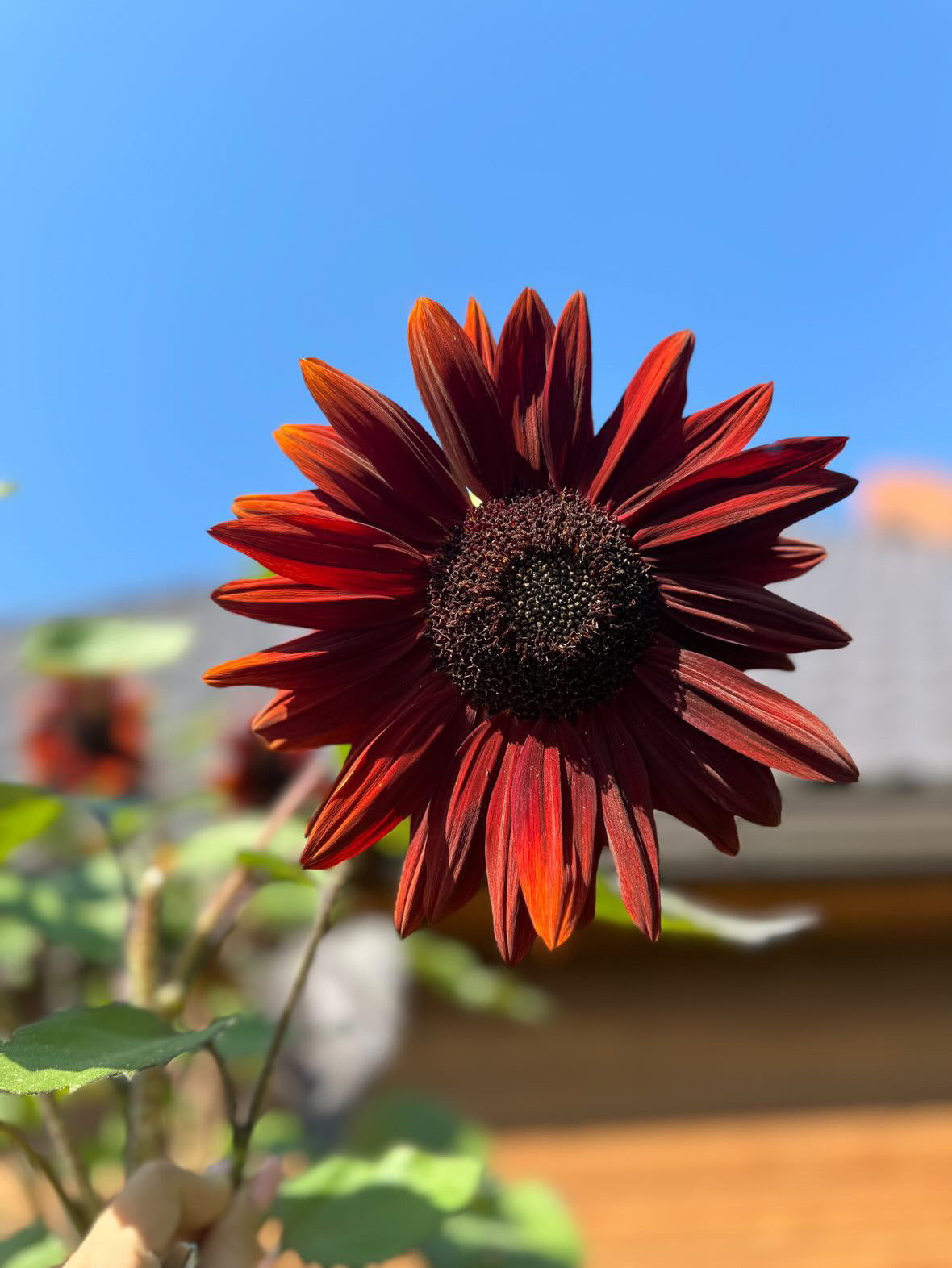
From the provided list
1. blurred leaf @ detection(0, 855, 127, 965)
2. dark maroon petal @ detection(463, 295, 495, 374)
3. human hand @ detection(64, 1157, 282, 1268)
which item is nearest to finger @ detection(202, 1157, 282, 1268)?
human hand @ detection(64, 1157, 282, 1268)

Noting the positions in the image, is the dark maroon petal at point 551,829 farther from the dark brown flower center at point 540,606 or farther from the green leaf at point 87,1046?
the green leaf at point 87,1046

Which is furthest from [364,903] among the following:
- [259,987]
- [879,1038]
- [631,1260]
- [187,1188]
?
[187,1188]

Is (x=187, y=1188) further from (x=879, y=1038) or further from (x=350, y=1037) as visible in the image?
(x=879, y=1038)

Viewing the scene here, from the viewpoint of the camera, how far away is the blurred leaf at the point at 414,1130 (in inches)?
45.9

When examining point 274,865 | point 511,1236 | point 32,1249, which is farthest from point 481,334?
point 511,1236

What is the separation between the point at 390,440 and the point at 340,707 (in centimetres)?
16

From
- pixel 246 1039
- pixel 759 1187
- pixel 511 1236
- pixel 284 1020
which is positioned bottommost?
pixel 759 1187

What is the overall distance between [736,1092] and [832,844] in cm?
72

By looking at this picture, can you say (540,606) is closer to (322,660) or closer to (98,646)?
(322,660)

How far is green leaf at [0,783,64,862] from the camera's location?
2.32ft

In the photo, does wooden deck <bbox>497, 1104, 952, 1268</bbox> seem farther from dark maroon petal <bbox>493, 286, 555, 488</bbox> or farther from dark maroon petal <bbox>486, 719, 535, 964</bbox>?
dark maroon petal <bbox>493, 286, 555, 488</bbox>

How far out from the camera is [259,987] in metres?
1.45

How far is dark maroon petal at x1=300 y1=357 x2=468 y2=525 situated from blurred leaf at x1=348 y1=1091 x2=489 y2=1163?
33.0 inches

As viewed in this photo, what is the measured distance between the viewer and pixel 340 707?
1.86 feet
